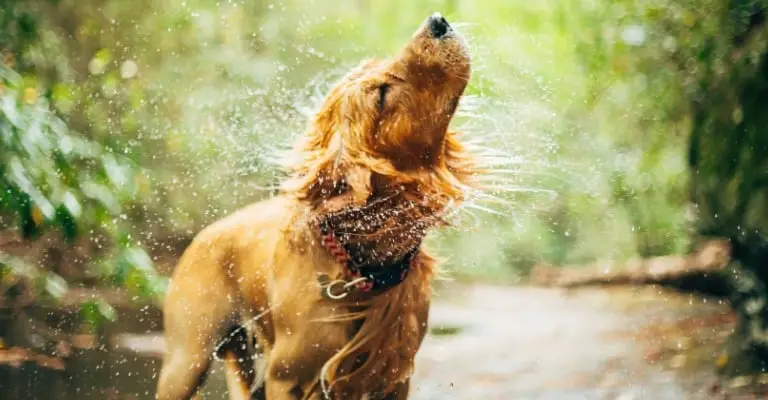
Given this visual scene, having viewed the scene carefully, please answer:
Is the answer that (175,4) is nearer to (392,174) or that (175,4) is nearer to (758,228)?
(392,174)

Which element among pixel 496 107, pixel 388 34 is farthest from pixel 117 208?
pixel 496 107

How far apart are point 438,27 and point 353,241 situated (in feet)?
0.79

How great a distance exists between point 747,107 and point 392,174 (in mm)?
762

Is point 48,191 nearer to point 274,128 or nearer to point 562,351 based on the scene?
point 274,128

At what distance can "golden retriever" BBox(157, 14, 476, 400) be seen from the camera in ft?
2.64

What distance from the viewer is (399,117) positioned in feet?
2.63

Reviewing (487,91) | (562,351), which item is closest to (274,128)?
(487,91)

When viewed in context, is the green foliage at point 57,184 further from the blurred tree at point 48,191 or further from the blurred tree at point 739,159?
the blurred tree at point 739,159

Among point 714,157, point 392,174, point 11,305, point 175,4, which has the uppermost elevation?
point 175,4

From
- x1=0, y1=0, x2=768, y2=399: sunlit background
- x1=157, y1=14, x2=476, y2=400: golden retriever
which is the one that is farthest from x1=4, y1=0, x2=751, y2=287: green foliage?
x1=157, y1=14, x2=476, y2=400: golden retriever

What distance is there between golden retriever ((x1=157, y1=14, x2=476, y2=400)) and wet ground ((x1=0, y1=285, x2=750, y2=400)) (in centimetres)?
29

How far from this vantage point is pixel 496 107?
1.05 m

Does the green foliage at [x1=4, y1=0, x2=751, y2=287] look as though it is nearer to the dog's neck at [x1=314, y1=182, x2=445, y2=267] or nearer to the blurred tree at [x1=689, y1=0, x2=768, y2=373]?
the blurred tree at [x1=689, y1=0, x2=768, y2=373]

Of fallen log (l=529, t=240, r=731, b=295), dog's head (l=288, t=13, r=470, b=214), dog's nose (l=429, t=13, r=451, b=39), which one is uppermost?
dog's nose (l=429, t=13, r=451, b=39)
